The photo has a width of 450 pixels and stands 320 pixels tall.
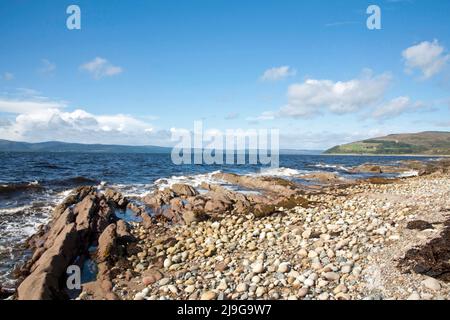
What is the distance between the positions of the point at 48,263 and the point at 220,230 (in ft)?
23.4

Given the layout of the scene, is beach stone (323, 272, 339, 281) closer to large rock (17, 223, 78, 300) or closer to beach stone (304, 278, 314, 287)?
beach stone (304, 278, 314, 287)

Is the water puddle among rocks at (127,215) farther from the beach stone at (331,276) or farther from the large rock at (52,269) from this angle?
the beach stone at (331,276)

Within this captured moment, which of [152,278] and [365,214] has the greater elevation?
[365,214]

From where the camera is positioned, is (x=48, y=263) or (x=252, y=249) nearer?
(x=48, y=263)

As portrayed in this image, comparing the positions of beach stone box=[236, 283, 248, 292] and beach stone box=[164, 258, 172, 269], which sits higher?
beach stone box=[236, 283, 248, 292]

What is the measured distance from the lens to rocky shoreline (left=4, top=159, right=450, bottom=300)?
8.25 metres

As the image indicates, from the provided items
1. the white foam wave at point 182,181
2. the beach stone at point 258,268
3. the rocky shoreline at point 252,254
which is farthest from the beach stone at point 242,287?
the white foam wave at point 182,181

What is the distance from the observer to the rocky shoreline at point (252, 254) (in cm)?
825

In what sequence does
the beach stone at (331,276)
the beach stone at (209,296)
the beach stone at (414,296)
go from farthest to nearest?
the beach stone at (331,276), the beach stone at (209,296), the beach stone at (414,296)

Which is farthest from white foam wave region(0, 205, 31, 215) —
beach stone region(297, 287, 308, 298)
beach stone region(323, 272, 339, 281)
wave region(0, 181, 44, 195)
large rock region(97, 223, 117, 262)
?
beach stone region(323, 272, 339, 281)

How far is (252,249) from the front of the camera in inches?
448

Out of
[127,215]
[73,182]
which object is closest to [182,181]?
[73,182]
